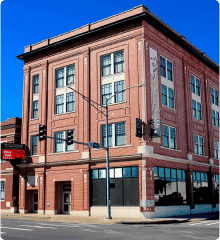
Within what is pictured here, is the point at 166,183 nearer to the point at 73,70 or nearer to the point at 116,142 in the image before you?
the point at 116,142

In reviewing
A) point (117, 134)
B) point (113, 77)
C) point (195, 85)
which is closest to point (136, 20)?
point (113, 77)

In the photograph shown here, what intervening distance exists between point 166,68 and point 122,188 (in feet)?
42.5

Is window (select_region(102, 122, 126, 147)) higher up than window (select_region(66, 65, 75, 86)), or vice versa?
window (select_region(66, 65, 75, 86))

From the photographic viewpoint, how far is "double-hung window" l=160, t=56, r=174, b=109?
109 ft

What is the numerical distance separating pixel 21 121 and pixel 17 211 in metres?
9.96

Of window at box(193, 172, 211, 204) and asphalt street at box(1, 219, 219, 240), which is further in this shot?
window at box(193, 172, 211, 204)

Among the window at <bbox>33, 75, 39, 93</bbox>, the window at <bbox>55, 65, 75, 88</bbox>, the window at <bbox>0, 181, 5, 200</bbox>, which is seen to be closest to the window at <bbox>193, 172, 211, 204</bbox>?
the window at <bbox>55, 65, 75, 88</bbox>

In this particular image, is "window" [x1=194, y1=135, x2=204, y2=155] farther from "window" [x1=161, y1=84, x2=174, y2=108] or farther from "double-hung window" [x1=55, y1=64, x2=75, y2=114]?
"double-hung window" [x1=55, y1=64, x2=75, y2=114]

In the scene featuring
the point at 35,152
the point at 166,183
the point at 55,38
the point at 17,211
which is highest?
the point at 55,38

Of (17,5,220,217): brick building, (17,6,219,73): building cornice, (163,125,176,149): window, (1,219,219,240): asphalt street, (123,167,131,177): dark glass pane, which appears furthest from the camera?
(163,125,176,149): window

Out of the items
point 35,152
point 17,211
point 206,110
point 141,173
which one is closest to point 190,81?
point 206,110

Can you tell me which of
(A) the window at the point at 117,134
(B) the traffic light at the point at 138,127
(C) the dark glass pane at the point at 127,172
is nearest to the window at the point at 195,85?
(A) the window at the point at 117,134

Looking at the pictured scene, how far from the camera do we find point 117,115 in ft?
102

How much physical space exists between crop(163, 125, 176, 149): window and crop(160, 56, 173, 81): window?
17.4ft
